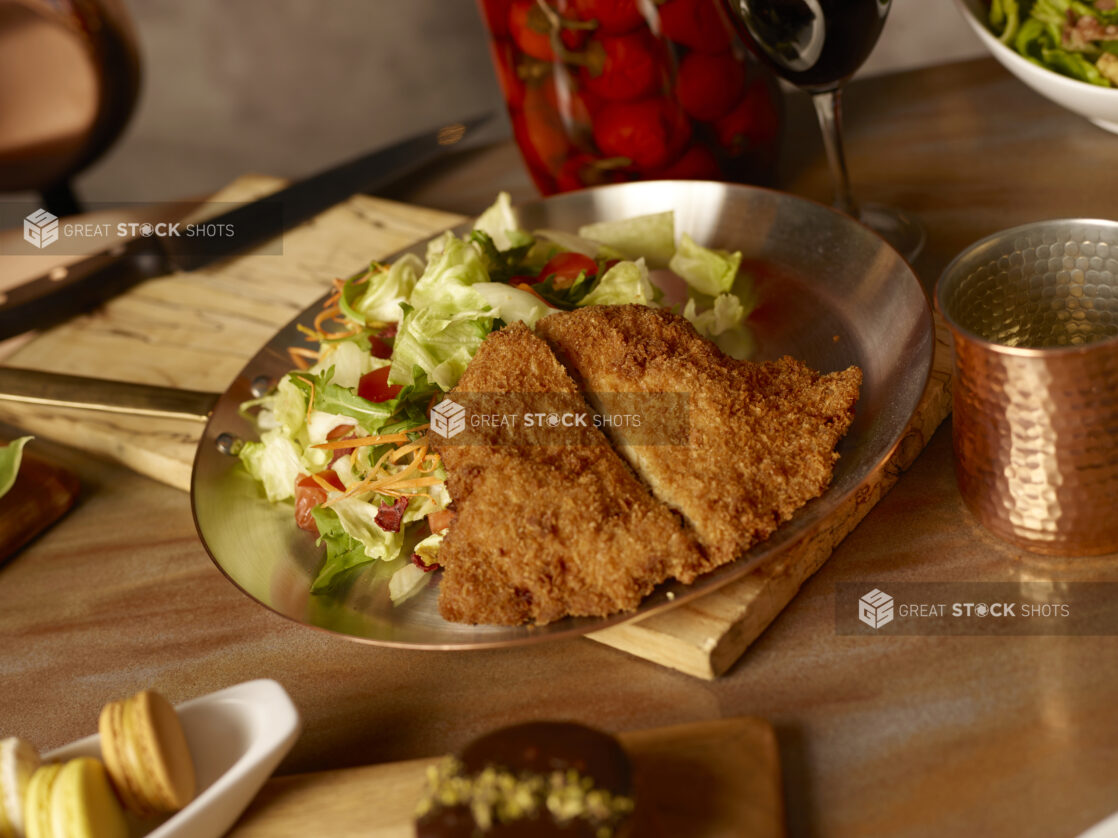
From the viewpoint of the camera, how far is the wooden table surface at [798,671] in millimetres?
1044

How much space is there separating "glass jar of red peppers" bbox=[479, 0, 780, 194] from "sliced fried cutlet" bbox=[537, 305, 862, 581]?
562mm

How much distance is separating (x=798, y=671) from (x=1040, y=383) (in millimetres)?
448

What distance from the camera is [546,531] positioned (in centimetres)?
125

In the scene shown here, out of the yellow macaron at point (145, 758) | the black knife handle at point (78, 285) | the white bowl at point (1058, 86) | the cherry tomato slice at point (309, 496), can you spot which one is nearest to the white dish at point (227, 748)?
the yellow macaron at point (145, 758)

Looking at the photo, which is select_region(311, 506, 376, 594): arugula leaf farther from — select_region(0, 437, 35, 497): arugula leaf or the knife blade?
the knife blade

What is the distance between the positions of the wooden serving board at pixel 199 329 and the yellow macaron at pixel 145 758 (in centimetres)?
84

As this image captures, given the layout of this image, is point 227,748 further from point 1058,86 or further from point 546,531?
point 1058,86

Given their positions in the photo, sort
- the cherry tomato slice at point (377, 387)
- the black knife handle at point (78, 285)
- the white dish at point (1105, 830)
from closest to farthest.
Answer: the white dish at point (1105, 830), the cherry tomato slice at point (377, 387), the black knife handle at point (78, 285)

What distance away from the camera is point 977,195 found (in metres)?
2.00

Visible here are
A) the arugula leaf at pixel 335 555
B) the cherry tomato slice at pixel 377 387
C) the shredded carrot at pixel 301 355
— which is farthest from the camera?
the shredded carrot at pixel 301 355

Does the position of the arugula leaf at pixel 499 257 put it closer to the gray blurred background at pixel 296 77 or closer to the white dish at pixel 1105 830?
the white dish at pixel 1105 830

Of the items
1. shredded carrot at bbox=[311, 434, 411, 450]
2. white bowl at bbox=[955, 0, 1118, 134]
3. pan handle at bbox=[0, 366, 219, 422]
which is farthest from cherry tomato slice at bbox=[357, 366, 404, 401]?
white bowl at bbox=[955, 0, 1118, 134]

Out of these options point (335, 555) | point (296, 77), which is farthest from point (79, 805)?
point (296, 77)

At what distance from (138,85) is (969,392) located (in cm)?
290
